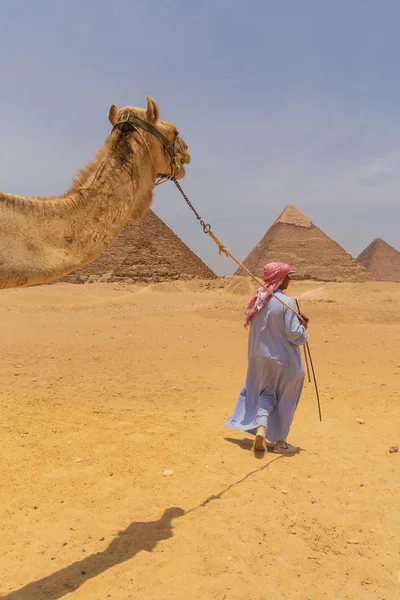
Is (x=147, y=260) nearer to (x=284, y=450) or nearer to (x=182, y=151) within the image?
(x=284, y=450)

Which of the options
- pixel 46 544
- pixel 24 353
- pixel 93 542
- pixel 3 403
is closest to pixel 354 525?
pixel 93 542

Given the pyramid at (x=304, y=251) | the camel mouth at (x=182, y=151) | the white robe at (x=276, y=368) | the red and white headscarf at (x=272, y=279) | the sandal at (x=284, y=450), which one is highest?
the pyramid at (x=304, y=251)

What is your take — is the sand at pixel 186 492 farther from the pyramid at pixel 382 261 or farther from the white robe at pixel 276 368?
the pyramid at pixel 382 261

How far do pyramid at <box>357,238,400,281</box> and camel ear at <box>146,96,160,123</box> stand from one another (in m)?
61.0

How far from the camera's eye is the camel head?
9.58 ft

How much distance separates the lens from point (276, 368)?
4516mm

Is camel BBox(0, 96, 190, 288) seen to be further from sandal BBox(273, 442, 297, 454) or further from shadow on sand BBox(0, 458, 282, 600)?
sandal BBox(273, 442, 297, 454)

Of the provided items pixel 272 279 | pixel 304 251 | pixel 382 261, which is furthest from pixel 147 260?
pixel 272 279

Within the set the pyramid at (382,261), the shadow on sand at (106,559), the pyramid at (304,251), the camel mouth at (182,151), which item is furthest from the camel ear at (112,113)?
the pyramid at (382,261)

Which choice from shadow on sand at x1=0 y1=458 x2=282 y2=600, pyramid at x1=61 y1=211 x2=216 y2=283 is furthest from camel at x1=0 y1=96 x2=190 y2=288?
pyramid at x1=61 y1=211 x2=216 y2=283

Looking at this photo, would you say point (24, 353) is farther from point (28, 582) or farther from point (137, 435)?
point (28, 582)

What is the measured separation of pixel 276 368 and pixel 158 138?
92.1 inches

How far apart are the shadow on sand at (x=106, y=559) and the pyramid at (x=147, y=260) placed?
3643 centimetres

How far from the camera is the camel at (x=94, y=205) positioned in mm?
2424
